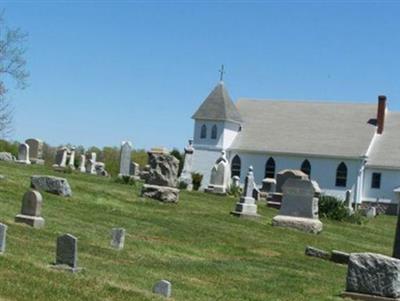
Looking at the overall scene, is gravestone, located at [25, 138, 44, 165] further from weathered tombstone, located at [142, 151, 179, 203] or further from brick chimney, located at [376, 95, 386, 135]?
brick chimney, located at [376, 95, 386, 135]

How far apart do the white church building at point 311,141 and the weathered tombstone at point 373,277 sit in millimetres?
45478

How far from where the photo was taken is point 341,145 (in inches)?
2424

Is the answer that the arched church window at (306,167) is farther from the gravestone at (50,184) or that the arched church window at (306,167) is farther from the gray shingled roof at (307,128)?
the gravestone at (50,184)

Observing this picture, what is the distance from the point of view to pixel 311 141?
207ft

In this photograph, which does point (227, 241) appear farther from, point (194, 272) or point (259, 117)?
point (259, 117)

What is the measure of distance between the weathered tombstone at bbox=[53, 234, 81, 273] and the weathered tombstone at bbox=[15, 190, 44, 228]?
4.81m

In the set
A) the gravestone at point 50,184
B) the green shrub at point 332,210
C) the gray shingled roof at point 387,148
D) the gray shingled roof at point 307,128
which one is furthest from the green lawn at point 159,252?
the gray shingled roof at point 307,128

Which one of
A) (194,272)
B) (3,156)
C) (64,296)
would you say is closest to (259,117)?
(3,156)

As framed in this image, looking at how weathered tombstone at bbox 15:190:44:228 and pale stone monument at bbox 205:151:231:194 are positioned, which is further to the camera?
pale stone monument at bbox 205:151:231:194

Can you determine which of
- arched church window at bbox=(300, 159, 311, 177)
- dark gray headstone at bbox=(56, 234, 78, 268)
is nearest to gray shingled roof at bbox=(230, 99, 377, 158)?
arched church window at bbox=(300, 159, 311, 177)

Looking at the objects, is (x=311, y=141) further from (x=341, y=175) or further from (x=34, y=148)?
(x=34, y=148)

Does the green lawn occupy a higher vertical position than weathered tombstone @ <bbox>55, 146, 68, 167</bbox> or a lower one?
lower

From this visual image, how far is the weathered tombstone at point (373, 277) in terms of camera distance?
14.4m

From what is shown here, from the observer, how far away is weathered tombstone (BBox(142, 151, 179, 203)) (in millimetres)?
29703
